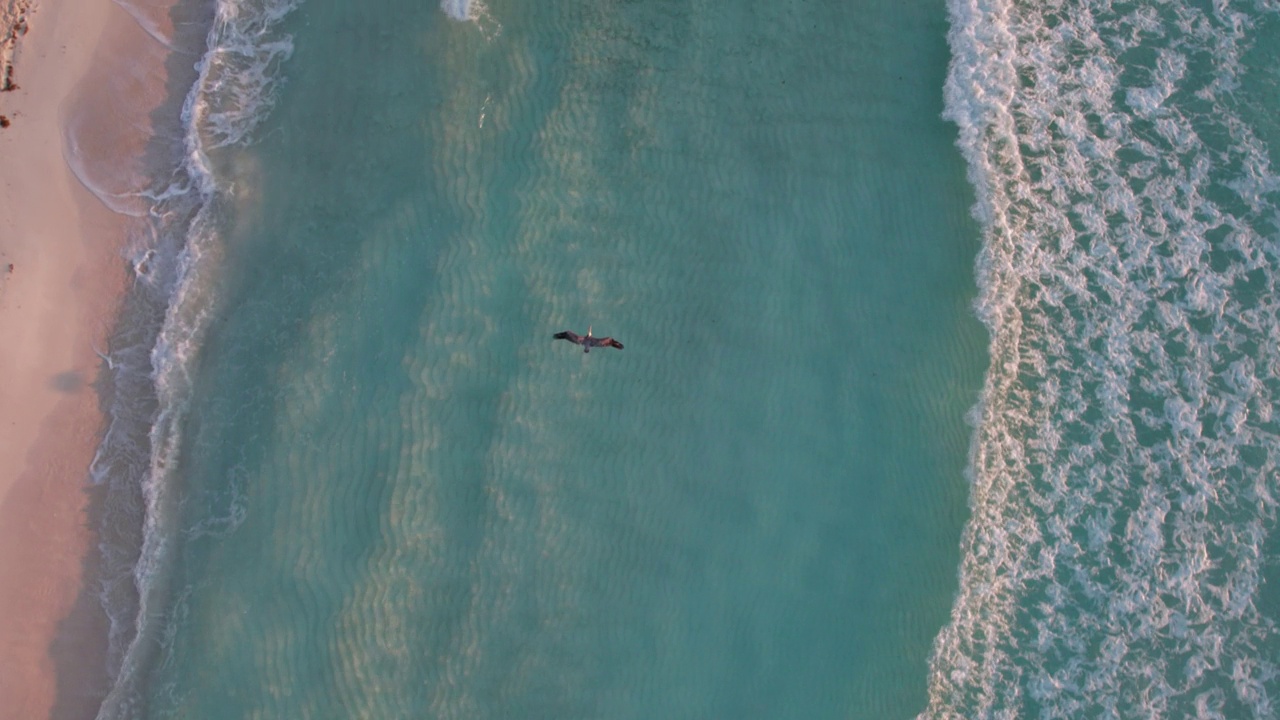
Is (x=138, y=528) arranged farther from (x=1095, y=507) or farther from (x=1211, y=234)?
(x=1211, y=234)

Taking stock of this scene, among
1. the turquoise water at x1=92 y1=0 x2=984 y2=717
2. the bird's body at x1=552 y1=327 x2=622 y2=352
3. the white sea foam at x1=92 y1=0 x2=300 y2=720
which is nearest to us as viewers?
the bird's body at x1=552 y1=327 x2=622 y2=352

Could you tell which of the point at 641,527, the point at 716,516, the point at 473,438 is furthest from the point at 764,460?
the point at 473,438

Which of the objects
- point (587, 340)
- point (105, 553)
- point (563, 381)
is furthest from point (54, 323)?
point (587, 340)

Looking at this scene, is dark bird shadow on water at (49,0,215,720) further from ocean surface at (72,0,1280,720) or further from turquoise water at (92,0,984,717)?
turquoise water at (92,0,984,717)

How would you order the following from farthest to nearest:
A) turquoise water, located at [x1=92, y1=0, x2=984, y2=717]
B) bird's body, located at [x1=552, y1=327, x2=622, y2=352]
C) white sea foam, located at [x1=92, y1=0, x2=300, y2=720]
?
white sea foam, located at [x1=92, y1=0, x2=300, y2=720], turquoise water, located at [x1=92, y1=0, x2=984, y2=717], bird's body, located at [x1=552, y1=327, x2=622, y2=352]

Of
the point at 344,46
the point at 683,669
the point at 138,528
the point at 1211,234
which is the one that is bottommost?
the point at 683,669

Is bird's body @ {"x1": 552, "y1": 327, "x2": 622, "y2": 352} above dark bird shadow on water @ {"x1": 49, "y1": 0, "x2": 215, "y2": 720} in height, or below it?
above

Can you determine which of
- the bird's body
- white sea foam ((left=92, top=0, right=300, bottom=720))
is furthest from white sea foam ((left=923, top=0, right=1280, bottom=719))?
white sea foam ((left=92, top=0, right=300, bottom=720))
